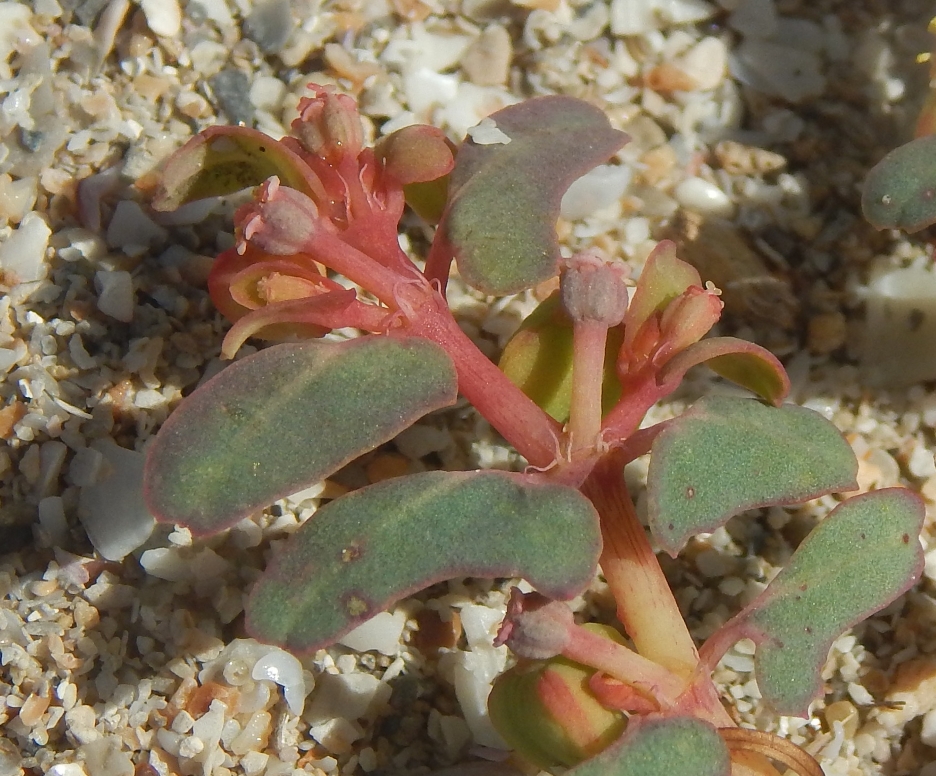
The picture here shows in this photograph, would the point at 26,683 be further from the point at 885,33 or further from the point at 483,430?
the point at 885,33

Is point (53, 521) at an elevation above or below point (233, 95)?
below

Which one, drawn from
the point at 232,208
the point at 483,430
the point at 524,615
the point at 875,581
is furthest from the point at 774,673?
the point at 232,208

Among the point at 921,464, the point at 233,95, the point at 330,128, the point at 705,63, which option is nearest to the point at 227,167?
the point at 330,128

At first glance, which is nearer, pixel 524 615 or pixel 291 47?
pixel 524 615

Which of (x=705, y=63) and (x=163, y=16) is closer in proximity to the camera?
(x=163, y=16)

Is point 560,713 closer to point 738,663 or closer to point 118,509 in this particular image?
point 738,663

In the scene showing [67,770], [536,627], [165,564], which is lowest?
[67,770]

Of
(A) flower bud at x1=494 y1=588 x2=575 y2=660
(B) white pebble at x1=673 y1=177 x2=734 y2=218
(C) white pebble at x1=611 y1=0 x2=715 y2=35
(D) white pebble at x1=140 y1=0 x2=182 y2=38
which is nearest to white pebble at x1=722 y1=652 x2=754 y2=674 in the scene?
(A) flower bud at x1=494 y1=588 x2=575 y2=660
